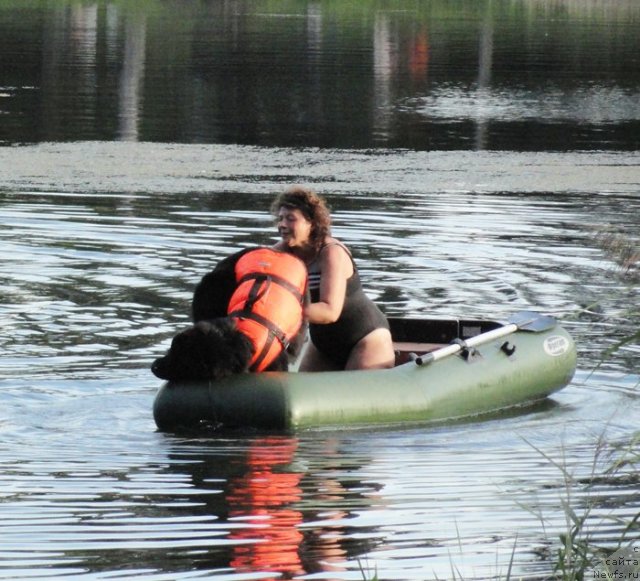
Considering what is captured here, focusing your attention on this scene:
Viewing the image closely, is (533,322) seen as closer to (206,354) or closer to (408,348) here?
(408,348)

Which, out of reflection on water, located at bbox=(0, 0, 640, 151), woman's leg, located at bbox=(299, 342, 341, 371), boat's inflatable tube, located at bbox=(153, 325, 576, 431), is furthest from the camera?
reflection on water, located at bbox=(0, 0, 640, 151)

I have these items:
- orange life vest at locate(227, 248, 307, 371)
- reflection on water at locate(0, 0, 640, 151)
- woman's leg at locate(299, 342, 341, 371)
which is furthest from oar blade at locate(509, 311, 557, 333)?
reflection on water at locate(0, 0, 640, 151)

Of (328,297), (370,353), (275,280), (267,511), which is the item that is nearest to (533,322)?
(370,353)

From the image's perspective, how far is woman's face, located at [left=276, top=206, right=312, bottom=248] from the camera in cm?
802

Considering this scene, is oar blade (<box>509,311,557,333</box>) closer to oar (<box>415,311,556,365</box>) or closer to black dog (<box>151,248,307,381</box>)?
oar (<box>415,311,556,365</box>)

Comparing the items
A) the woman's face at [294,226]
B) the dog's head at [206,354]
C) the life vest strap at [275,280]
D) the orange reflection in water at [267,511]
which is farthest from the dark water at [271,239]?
the woman's face at [294,226]

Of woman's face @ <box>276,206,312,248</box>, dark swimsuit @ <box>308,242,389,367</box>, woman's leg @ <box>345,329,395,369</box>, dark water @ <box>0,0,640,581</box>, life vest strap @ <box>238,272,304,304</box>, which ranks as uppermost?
woman's face @ <box>276,206,312,248</box>

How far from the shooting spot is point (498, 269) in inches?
476

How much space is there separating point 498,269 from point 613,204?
317cm

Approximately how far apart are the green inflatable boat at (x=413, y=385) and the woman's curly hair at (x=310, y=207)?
71 centimetres

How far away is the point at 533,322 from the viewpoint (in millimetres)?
8898

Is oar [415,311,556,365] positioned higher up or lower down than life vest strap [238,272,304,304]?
lower down

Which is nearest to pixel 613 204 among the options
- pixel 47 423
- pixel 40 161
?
pixel 40 161

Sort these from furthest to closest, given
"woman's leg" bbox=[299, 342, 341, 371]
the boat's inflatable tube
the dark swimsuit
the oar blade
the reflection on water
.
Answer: the reflection on water < the oar blade < "woman's leg" bbox=[299, 342, 341, 371] < the dark swimsuit < the boat's inflatable tube
